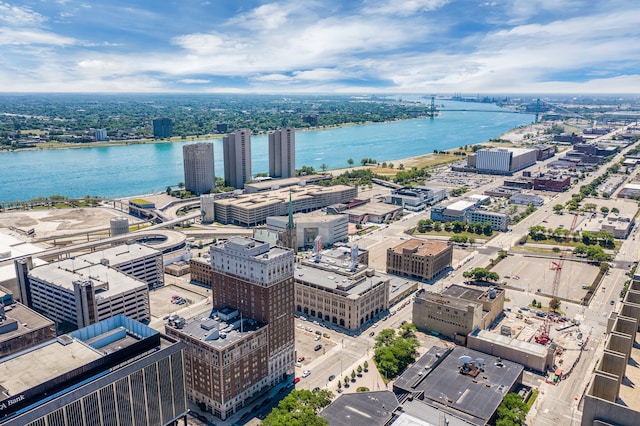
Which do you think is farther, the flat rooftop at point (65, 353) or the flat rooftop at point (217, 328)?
the flat rooftop at point (217, 328)

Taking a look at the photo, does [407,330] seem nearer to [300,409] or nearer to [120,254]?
[300,409]

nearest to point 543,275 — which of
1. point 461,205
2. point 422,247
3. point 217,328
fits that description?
point 422,247

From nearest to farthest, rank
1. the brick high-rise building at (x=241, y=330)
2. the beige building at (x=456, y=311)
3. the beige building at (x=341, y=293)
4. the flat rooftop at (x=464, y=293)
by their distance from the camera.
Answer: the brick high-rise building at (x=241, y=330)
the beige building at (x=456, y=311)
the beige building at (x=341, y=293)
the flat rooftop at (x=464, y=293)

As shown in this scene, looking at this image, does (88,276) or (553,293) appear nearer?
(88,276)

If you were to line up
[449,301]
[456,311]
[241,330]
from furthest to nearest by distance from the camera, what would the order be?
[449,301], [456,311], [241,330]

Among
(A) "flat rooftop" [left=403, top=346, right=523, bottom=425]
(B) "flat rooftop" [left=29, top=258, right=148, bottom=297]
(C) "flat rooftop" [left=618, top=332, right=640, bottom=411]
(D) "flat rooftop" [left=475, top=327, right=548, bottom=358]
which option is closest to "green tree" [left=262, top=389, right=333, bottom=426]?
Answer: (A) "flat rooftop" [left=403, top=346, right=523, bottom=425]

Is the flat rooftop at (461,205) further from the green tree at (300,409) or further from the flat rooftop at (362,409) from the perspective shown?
the green tree at (300,409)

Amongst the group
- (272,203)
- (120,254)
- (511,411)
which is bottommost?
(511,411)

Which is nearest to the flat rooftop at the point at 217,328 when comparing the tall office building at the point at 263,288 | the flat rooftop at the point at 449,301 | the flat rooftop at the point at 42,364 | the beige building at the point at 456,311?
the tall office building at the point at 263,288

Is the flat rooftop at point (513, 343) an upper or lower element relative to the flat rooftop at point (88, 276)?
lower
